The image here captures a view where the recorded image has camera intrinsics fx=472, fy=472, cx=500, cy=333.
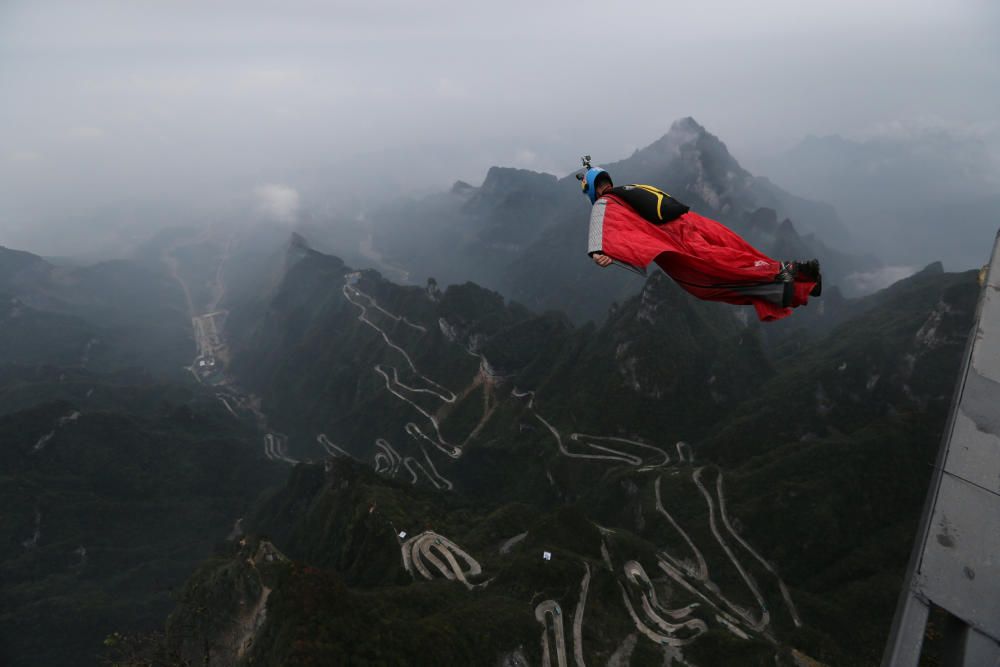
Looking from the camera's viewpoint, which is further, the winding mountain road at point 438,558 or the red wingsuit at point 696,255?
the winding mountain road at point 438,558

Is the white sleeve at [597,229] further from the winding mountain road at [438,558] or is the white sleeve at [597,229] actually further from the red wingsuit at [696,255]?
the winding mountain road at [438,558]

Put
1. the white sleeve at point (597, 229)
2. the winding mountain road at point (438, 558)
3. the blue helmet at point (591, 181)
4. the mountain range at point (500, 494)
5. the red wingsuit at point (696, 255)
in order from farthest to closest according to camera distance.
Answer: the winding mountain road at point (438, 558) < the mountain range at point (500, 494) < the blue helmet at point (591, 181) < the red wingsuit at point (696, 255) < the white sleeve at point (597, 229)

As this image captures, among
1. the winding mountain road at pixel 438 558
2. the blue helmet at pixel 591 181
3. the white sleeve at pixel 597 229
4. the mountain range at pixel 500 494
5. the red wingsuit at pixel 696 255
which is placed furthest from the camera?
the winding mountain road at pixel 438 558

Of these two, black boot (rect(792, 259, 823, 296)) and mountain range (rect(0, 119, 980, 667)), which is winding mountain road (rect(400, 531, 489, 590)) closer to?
mountain range (rect(0, 119, 980, 667))

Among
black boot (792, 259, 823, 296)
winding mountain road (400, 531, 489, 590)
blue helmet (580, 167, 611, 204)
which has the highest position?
blue helmet (580, 167, 611, 204)

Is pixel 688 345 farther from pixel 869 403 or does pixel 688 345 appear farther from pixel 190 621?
pixel 190 621

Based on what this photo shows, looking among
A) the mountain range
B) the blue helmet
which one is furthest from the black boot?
the mountain range

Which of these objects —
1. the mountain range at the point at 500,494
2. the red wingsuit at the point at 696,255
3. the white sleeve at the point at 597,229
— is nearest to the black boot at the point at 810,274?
the red wingsuit at the point at 696,255

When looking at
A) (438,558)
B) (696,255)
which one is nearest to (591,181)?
(696,255)
